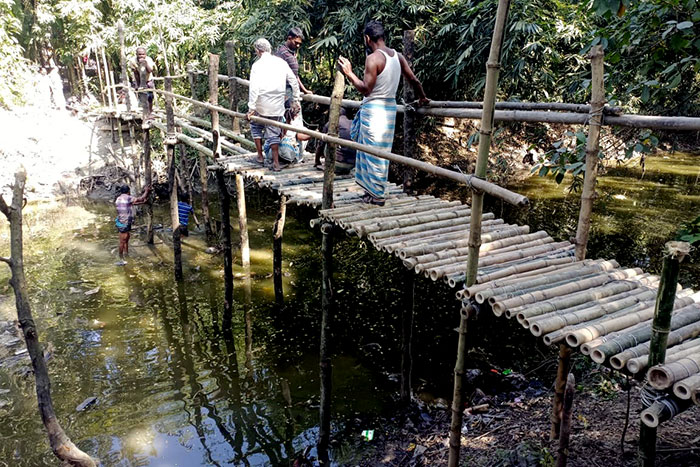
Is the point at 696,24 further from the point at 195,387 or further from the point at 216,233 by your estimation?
the point at 216,233

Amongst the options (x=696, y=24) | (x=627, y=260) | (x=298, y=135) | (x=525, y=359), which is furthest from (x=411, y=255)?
(x=627, y=260)

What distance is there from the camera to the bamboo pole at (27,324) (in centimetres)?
438

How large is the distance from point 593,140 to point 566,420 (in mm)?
2126

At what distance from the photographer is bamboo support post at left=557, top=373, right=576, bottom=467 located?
13.1 feet

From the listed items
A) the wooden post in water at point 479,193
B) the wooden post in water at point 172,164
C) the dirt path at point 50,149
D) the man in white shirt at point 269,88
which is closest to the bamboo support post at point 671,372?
the wooden post in water at point 479,193

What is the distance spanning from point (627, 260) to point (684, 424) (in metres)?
6.12

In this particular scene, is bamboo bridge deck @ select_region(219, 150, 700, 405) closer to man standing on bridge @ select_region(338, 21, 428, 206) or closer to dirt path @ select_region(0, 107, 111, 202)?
man standing on bridge @ select_region(338, 21, 428, 206)

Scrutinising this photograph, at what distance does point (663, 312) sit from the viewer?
2.31m

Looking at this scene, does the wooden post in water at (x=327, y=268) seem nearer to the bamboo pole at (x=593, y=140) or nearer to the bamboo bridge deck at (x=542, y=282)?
the bamboo bridge deck at (x=542, y=282)

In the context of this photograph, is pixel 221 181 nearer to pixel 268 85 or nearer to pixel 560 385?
pixel 268 85

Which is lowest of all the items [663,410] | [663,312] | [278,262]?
[278,262]

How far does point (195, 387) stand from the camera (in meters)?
6.91

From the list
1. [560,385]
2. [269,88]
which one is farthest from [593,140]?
[269,88]

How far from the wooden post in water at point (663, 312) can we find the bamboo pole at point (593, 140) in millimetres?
1399
